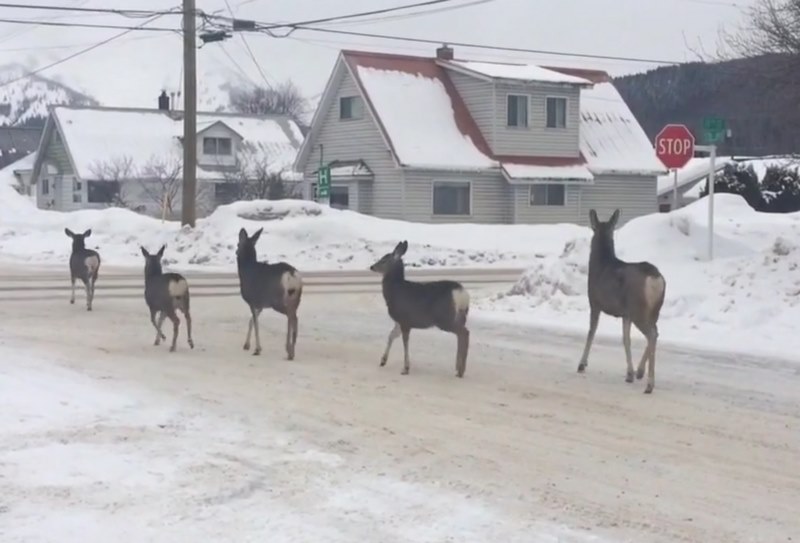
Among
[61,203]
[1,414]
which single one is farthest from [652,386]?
[61,203]

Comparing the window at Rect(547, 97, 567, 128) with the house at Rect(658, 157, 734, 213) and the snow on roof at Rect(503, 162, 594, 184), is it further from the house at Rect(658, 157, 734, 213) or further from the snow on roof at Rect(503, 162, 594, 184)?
the house at Rect(658, 157, 734, 213)

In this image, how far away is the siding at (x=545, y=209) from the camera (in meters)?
47.2

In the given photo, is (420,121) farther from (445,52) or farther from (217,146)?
(217,146)

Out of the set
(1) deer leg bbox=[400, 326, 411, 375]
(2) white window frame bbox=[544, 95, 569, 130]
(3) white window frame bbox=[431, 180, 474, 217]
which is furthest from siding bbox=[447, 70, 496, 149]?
(1) deer leg bbox=[400, 326, 411, 375]

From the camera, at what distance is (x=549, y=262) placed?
21188 millimetres

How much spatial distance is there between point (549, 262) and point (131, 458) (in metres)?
13.4

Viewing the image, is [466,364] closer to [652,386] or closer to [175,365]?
[652,386]

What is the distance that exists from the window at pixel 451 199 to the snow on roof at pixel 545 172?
67.7 inches

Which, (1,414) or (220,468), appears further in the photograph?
(1,414)

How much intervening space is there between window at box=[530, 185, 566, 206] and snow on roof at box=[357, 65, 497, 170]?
2265 mm

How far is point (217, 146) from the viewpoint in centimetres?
7038

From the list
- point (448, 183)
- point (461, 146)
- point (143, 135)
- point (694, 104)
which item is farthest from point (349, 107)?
point (694, 104)

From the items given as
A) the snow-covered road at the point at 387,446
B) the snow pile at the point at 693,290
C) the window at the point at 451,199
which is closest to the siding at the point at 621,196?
the window at the point at 451,199

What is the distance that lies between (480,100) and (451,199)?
436 centimetres
